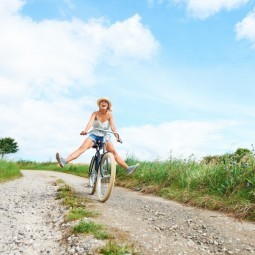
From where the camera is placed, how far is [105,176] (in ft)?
33.1

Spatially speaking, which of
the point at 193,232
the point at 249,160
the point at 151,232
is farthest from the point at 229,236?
the point at 249,160

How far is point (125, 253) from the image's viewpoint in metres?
5.48

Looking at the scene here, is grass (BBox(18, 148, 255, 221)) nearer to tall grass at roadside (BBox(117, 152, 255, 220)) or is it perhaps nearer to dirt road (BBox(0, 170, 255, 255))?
tall grass at roadside (BBox(117, 152, 255, 220))

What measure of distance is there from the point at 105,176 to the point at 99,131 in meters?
1.25

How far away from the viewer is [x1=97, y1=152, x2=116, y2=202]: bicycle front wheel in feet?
31.1

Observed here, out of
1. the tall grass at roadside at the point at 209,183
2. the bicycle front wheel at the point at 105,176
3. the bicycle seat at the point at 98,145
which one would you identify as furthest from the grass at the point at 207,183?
the bicycle seat at the point at 98,145

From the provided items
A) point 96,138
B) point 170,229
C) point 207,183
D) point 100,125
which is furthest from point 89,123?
point 170,229

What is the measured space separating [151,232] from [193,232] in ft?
2.83

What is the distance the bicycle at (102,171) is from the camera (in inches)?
378

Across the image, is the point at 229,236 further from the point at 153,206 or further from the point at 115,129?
the point at 115,129

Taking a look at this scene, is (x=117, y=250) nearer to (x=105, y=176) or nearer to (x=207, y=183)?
(x=105, y=176)

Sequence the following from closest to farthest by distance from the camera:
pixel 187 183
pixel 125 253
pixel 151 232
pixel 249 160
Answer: pixel 125 253 < pixel 151 232 < pixel 249 160 < pixel 187 183

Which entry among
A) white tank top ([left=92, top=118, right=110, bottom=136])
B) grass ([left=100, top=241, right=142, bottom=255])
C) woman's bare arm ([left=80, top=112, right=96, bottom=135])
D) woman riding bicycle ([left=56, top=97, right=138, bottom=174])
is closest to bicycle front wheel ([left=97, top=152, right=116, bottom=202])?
woman riding bicycle ([left=56, top=97, right=138, bottom=174])

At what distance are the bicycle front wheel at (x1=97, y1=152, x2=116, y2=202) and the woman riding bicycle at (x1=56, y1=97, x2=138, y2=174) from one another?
43 centimetres
